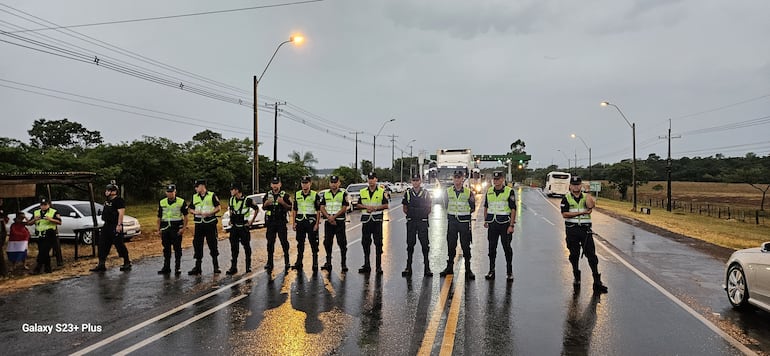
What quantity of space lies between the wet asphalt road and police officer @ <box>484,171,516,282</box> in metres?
0.39

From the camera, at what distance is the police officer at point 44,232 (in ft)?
32.1

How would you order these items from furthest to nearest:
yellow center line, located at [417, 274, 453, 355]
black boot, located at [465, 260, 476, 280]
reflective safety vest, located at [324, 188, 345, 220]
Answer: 1. reflective safety vest, located at [324, 188, 345, 220]
2. black boot, located at [465, 260, 476, 280]
3. yellow center line, located at [417, 274, 453, 355]

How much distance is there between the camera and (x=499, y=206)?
28.5ft

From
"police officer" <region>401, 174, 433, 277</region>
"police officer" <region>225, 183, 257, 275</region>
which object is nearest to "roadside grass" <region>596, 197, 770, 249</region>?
"police officer" <region>401, 174, 433, 277</region>

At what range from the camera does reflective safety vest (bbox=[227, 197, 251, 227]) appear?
9461 millimetres

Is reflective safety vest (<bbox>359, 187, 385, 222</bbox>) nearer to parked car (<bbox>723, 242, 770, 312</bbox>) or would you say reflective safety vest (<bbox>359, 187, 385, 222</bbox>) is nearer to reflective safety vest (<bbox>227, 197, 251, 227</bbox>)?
reflective safety vest (<bbox>227, 197, 251, 227</bbox>)

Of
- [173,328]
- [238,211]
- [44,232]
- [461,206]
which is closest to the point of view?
[173,328]

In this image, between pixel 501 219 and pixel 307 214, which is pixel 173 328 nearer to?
pixel 307 214

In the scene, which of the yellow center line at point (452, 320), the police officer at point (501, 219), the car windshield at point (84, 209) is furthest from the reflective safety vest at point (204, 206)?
the car windshield at point (84, 209)

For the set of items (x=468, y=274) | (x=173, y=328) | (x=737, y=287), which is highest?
(x=737, y=287)

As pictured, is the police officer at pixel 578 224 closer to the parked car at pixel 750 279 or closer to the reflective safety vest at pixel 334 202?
the parked car at pixel 750 279

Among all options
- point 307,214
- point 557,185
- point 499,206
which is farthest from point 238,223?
point 557,185

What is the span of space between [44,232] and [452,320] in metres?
8.85

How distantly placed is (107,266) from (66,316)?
4.19 meters
